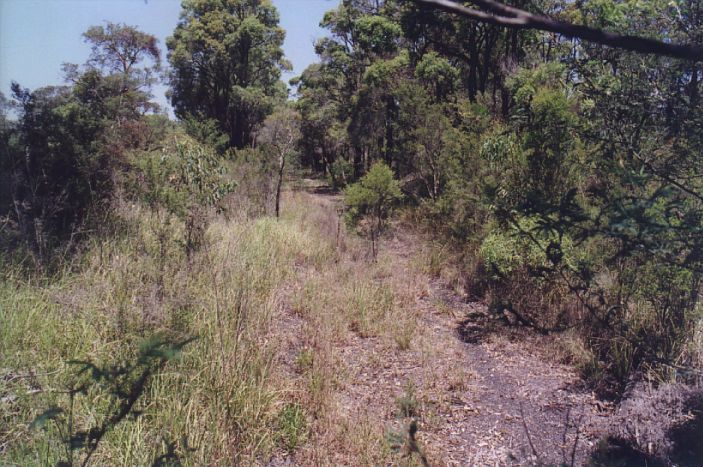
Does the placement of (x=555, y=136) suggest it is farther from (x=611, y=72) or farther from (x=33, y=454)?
(x=33, y=454)

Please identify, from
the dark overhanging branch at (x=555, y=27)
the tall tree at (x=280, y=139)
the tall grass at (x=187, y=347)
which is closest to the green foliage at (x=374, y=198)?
the tall tree at (x=280, y=139)

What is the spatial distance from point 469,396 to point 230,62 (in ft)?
72.1

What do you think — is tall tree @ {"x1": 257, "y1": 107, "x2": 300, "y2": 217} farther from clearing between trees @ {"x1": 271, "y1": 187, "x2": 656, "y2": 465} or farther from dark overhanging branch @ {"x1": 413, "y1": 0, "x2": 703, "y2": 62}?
dark overhanging branch @ {"x1": 413, "y1": 0, "x2": 703, "y2": 62}

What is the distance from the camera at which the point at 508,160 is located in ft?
21.3

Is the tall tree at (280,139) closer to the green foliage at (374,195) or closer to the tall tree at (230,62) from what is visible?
the green foliage at (374,195)

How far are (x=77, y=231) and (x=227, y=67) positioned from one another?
20.2 m

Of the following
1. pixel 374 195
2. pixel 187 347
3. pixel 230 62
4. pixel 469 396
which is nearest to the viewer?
pixel 187 347

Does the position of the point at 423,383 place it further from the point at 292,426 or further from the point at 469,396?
the point at 292,426

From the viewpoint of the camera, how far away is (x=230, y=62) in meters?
22.2

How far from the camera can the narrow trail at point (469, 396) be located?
337cm

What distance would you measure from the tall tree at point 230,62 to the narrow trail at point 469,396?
59.9 ft

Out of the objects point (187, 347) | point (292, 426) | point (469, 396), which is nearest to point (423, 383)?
point (469, 396)

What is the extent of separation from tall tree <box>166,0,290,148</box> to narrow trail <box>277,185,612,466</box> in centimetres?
1826

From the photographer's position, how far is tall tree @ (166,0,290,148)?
21.3 m
